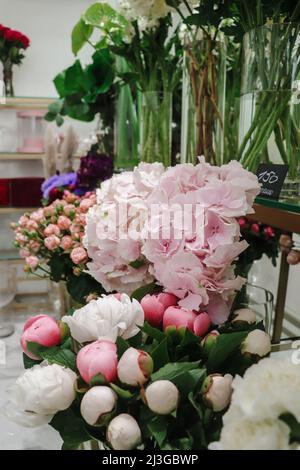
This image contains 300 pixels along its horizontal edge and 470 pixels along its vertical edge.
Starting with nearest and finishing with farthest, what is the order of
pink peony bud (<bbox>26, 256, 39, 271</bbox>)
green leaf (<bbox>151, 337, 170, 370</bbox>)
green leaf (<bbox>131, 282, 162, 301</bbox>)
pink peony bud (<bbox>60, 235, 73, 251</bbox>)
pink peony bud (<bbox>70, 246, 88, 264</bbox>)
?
1. green leaf (<bbox>151, 337, 170, 370</bbox>)
2. green leaf (<bbox>131, 282, 162, 301</bbox>)
3. pink peony bud (<bbox>70, 246, 88, 264</bbox>)
4. pink peony bud (<bbox>60, 235, 73, 251</bbox>)
5. pink peony bud (<bbox>26, 256, 39, 271</bbox>)

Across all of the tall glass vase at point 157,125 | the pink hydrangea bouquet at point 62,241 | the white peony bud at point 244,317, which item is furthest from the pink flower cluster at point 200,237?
the tall glass vase at point 157,125

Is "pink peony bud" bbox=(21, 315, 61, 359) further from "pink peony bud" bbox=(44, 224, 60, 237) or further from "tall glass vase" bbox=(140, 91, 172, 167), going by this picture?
"tall glass vase" bbox=(140, 91, 172, 167)

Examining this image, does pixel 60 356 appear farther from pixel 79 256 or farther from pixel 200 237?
pixel 79 256

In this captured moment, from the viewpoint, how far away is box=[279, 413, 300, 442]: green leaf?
0.90ft

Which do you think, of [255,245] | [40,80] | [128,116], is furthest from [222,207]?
[40,80]

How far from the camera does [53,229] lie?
877 mm

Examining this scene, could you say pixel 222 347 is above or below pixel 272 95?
below

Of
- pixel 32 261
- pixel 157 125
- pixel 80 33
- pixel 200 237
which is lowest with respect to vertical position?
pixel 32 261

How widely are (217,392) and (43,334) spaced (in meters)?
0.17

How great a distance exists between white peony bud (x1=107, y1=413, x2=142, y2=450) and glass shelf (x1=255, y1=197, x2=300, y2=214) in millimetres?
302

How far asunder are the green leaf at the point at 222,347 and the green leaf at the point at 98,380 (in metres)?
0.09

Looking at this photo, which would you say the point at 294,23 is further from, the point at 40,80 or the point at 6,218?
the point at 40,80

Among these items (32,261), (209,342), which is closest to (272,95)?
(209,342)

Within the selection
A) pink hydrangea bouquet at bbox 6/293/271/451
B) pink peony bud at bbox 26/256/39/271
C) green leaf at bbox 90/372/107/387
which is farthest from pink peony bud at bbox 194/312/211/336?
pink peony bud at bbox 26/256/39/271
